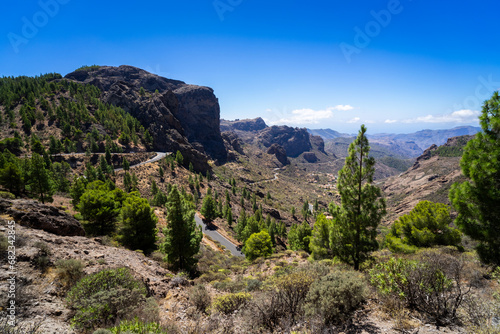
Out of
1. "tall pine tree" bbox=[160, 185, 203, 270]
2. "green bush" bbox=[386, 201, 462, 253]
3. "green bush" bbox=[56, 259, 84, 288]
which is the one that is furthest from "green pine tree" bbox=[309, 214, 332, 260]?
"green bush" bbox=[56, 259, 84, 288]

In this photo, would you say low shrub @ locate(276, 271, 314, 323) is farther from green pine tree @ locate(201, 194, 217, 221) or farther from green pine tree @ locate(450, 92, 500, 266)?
green pine tree @ locate(201, 194, 217, 221)

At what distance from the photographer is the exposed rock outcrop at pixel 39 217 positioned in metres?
13.7

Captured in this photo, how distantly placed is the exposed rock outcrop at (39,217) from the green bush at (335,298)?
18.6 meters

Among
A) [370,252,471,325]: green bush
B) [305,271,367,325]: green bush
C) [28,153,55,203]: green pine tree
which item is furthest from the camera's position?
[28,153,55,203]: green pine tree

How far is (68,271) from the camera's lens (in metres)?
9.59

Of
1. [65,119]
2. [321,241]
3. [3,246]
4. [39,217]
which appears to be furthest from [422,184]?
[65,119]

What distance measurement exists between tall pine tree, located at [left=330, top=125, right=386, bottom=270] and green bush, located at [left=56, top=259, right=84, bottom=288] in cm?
1486

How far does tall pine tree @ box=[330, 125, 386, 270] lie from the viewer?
1236cm

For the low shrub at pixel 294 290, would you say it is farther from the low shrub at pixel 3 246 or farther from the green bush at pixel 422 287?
the low shrub at pixel 3 246

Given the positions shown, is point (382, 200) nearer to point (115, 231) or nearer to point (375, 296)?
point (375, 296)

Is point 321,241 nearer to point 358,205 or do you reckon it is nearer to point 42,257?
point 358,205

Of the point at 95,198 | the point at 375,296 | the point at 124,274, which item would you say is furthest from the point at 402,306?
the point at 95,198

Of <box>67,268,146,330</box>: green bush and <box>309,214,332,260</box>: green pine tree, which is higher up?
<box>67,268,146,330</box>: green bush

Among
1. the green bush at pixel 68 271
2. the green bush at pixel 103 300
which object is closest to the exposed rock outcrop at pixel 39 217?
the green bush at pixel 68 271
